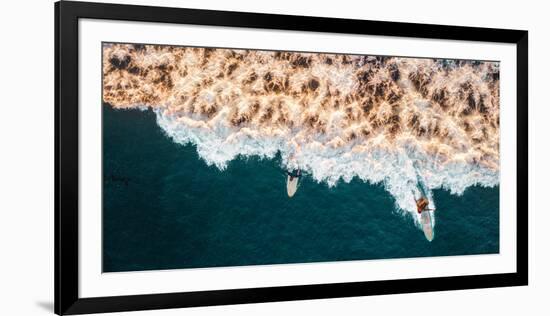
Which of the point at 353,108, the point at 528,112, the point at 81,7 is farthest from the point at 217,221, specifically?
the point at 528,112

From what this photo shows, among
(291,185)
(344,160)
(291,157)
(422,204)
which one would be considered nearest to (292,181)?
(291,185)

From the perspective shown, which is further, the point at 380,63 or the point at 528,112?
the point at 528,112

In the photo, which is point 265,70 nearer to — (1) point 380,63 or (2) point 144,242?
(1) point 380,63

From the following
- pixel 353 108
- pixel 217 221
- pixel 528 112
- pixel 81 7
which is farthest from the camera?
pixel 528 112

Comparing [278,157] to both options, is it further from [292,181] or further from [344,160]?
[344,160]

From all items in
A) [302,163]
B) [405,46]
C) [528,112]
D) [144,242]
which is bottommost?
[144,242]

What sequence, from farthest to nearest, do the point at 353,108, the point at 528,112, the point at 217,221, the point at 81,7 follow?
1. the point at 528,112
2. the point at 353,108
3. the point at 217,221
4. the point at 81,7

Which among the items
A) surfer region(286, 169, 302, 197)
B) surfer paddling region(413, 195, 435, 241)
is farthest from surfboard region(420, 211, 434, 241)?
surfer region(286, 169, 302, 197)
